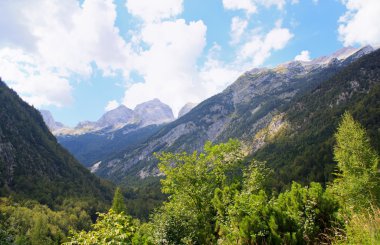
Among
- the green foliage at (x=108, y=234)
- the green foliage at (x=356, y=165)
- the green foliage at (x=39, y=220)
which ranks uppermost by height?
the green foliage at (x=39, y=220)

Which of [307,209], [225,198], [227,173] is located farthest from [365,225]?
[227,173]

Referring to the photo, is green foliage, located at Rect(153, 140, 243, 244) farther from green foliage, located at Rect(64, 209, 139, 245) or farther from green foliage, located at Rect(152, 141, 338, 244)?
green foliage, located at Rect(64, 209, 139, 245)

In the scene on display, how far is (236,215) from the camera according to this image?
2017 centimetres

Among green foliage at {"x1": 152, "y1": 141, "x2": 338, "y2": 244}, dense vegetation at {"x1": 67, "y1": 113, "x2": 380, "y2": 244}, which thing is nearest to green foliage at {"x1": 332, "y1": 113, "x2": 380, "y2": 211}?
dense vegetation at {"x1": 67, "y1": 113, "x2": 380, "y2": 244}

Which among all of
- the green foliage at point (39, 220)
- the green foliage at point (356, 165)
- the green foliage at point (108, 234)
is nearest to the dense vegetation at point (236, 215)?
the green foliage at point (108, 234)

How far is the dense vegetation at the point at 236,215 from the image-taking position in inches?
673

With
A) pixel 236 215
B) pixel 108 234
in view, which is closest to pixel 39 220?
pixel 108 234

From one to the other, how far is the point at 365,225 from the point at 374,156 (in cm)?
5363

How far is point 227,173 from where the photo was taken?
39.5 metres

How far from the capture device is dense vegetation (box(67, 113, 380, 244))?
56.1 feet

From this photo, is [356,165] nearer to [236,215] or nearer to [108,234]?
[236,215]

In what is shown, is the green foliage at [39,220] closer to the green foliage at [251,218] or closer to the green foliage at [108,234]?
the green foliage at [251,218]

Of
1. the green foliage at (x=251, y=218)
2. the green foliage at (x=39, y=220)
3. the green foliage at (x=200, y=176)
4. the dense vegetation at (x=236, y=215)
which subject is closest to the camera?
the dense vegetation at (x=236, y=215)

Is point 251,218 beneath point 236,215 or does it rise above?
beneath
